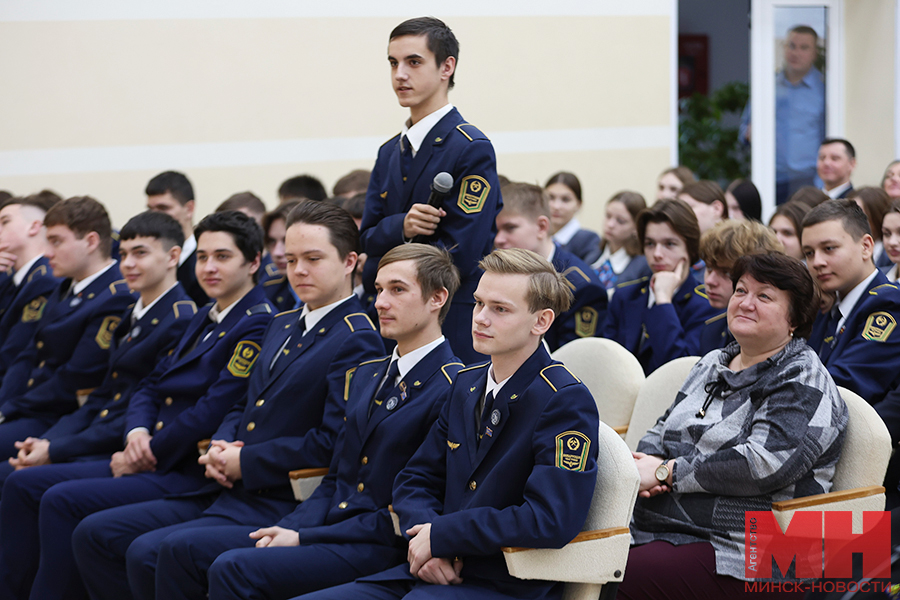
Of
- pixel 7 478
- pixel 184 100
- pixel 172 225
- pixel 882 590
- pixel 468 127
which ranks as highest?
pixel 184 100

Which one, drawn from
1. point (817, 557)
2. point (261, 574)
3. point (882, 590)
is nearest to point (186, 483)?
point (261, 574)

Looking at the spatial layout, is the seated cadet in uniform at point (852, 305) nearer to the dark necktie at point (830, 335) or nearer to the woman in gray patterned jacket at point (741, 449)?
the dark necktie at point (830, 335)

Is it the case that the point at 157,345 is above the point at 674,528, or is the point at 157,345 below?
above

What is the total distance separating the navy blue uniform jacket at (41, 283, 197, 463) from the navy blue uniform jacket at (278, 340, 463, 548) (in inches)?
49.6

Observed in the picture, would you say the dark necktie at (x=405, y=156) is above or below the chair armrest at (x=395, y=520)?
above

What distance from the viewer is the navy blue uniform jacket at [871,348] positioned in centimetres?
269

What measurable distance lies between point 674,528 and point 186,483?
1708 millimetres

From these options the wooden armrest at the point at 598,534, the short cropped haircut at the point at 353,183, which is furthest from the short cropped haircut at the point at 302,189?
the wooden armrest at the point at 598,534

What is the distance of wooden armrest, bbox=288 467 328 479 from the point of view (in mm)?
2693

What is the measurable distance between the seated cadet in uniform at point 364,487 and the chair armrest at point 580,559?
52 centimetres

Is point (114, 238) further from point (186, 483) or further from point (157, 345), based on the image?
point (186, 483)

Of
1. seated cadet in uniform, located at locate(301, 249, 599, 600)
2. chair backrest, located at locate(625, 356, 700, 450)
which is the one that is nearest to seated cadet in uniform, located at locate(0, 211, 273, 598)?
seated cadet in uniform, located at locate(301, 249, 599, 600)

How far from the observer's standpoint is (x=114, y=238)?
518 centimetres

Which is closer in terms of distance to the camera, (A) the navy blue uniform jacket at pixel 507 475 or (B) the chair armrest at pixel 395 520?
(A) the navy blue uniform jacket at pixel 507 475
